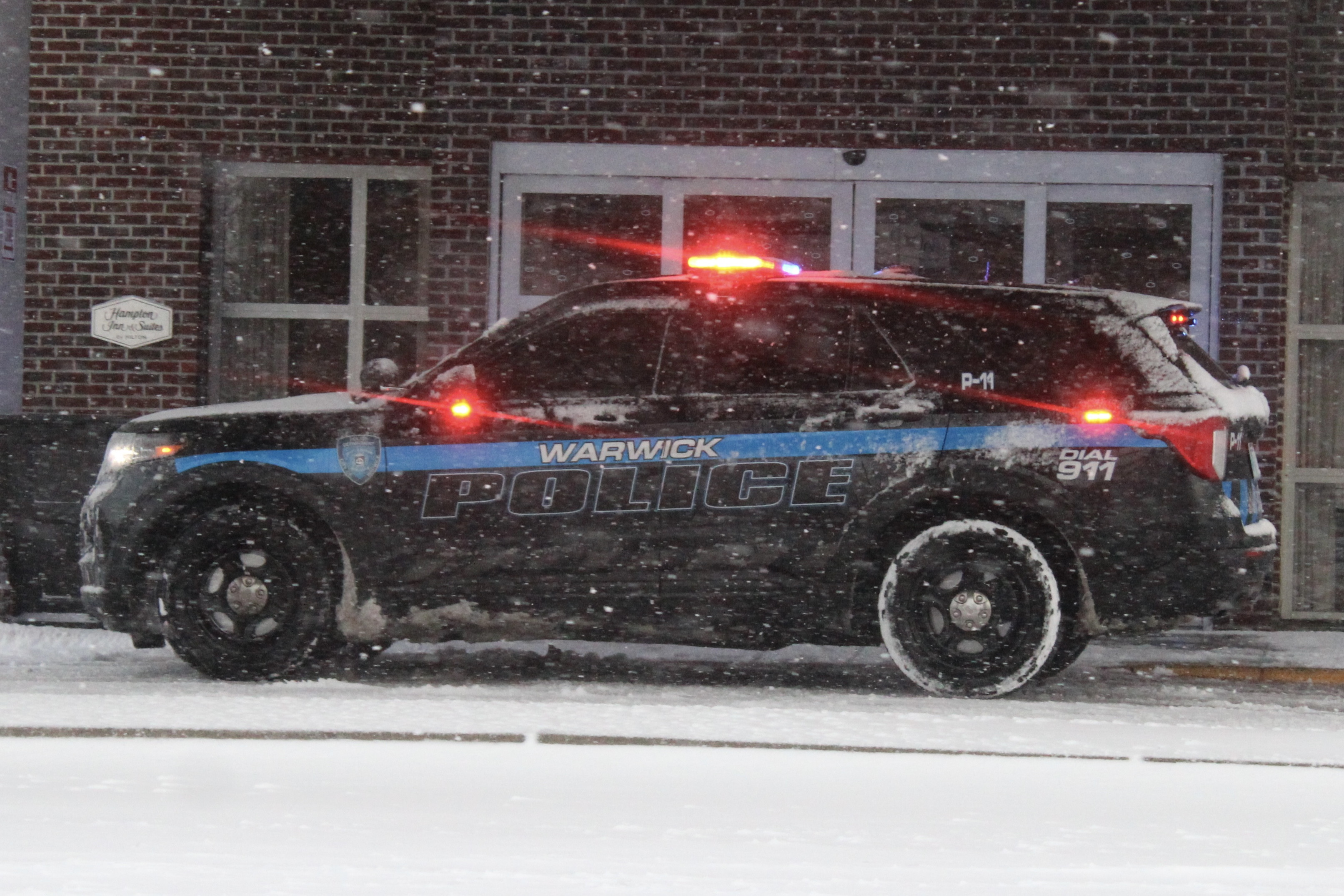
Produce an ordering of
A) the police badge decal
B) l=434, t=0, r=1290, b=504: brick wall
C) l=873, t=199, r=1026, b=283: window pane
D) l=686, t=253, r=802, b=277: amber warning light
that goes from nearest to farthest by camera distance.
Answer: the police badge decal → l=686, t=253, r=802, b=277: amber warning light → l=434, t=0, r=1290, b=504: brick wall → l=873, t=199, r=1026, b=283: window pane

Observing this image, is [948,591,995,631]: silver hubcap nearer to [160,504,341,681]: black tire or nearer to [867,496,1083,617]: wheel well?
[867,496,1083,617]: wheel well

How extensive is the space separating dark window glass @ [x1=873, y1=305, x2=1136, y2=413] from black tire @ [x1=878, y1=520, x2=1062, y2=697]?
59cm

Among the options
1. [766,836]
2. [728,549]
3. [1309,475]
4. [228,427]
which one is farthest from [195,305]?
[766,836]

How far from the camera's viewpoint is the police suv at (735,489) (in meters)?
8.44

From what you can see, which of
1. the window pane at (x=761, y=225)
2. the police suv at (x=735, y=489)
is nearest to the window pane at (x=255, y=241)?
the window pane at (x=761, y=225)

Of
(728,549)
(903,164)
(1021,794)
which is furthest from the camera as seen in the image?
(903,164)

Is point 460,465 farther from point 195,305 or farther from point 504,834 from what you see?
point 195,305

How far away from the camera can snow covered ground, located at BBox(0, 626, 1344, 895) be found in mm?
5039

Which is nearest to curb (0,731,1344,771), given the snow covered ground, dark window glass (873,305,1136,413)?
the snow covered ground

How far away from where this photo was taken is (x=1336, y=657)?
10.7 metres

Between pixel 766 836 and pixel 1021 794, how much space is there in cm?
113

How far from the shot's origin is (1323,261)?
12.6 metres

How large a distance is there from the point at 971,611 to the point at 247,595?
3.24 m

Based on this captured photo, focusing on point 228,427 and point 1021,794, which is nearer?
point 1021,794
